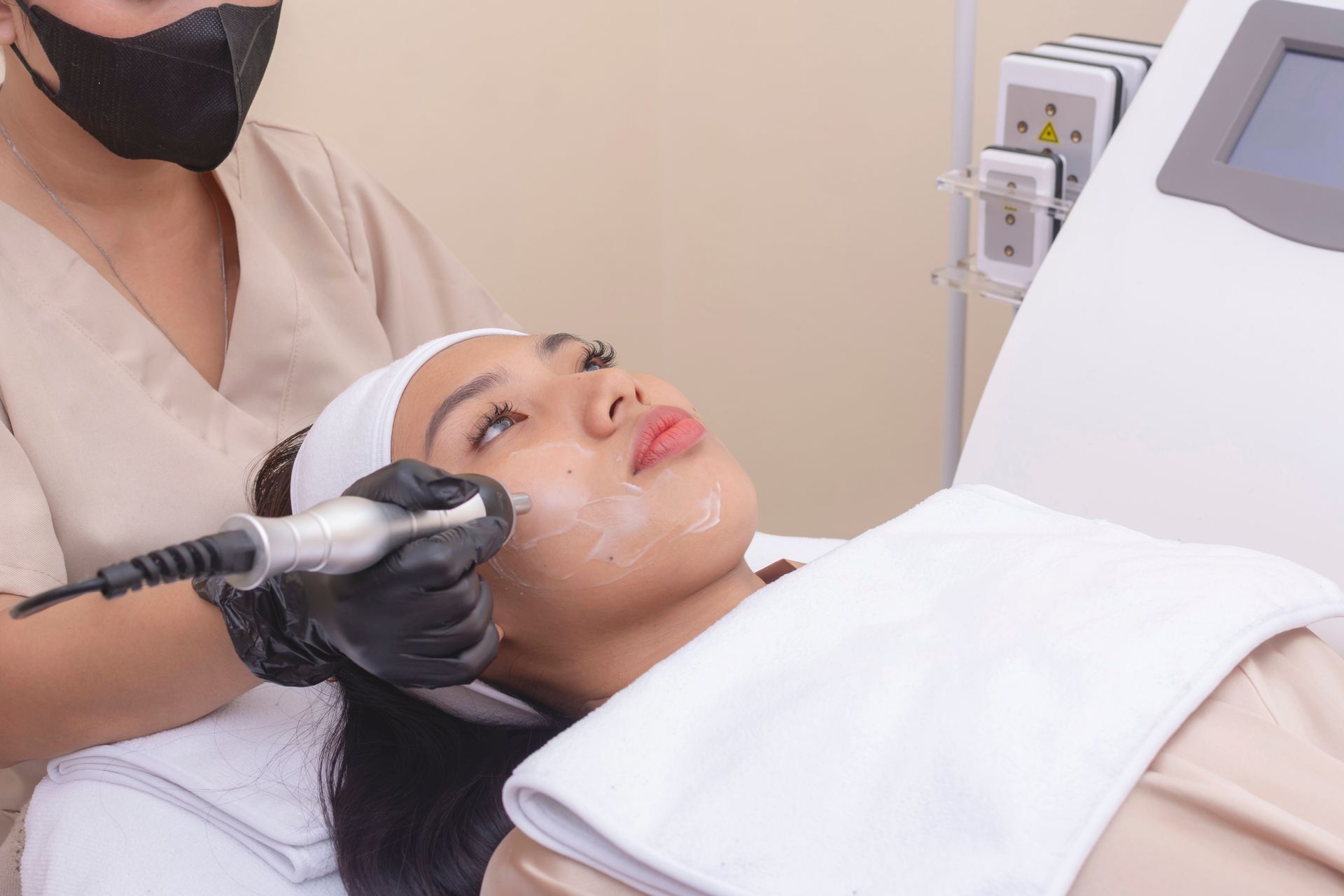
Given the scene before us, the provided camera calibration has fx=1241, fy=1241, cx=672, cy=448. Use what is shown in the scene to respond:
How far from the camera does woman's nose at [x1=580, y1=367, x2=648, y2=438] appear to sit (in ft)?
3.41

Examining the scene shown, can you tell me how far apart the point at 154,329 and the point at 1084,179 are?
42.9 inches

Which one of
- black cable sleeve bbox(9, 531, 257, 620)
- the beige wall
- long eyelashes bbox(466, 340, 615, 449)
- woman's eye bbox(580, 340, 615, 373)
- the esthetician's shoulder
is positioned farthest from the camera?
the beige wall

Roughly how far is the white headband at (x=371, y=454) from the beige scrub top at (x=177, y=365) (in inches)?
7.4

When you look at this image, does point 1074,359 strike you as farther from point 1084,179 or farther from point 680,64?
point 680,64

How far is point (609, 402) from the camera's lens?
1.05 m

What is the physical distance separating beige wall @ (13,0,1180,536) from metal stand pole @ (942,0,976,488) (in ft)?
1.45

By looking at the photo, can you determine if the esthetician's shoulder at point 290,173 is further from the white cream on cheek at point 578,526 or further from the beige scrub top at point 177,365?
the white cream on cheek at point 578,526

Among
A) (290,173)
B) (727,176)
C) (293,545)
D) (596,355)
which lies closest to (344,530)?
(293,545)

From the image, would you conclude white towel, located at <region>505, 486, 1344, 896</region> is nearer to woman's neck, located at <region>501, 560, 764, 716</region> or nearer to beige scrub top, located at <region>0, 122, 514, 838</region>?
woman's neck, located at <region>501, 560, 764, 716</region>

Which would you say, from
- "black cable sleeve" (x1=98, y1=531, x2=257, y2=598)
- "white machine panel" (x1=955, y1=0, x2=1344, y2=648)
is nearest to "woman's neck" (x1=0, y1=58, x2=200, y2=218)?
"black cable sleeve" (x1=98, y1=531, x2=257, y2=598)

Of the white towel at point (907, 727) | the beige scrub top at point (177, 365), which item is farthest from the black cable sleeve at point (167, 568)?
the beige scrub top at point (177, 365)

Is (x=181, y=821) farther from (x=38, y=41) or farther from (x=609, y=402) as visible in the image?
(x=38, y=41)

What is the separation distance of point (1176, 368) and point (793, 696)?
668 millimetres

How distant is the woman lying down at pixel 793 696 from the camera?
801 mm
